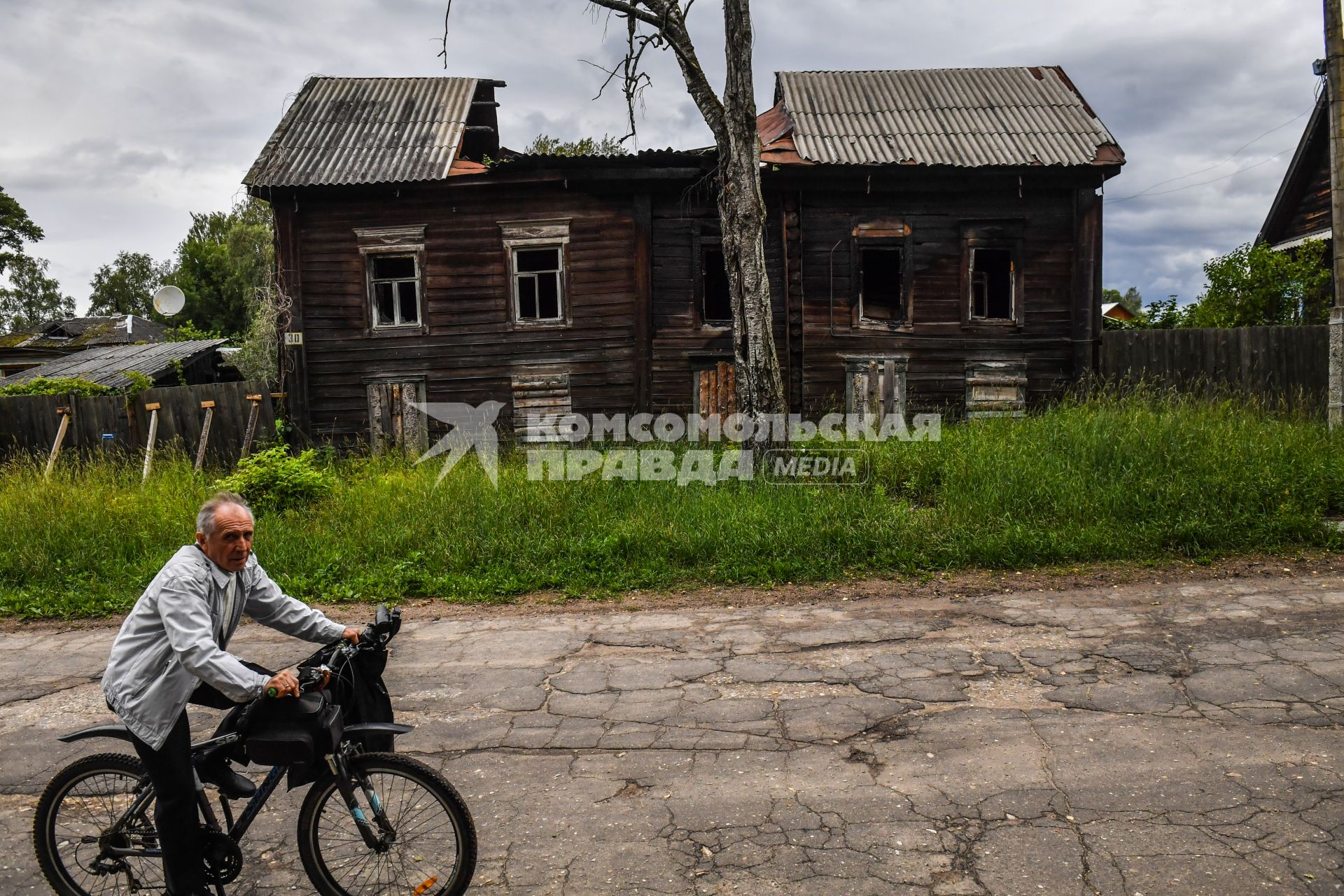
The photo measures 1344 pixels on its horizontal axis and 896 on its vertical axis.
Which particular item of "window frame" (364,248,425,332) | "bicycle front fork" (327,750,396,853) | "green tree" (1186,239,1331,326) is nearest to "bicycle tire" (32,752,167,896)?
"bicycle front fork" (327,750,396,853)

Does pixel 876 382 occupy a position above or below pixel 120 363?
below

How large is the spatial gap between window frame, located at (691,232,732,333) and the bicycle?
1141 cm

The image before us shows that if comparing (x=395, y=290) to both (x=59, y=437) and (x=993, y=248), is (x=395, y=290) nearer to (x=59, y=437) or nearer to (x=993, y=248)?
(x=59, y=437)

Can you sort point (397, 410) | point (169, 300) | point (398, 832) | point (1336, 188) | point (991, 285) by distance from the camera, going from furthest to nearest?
point (169, 300) < point (991, 285) < point (397, 410) < point (1336, 188) < point (398, 832)

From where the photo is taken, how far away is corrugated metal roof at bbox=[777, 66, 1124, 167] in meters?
13.6

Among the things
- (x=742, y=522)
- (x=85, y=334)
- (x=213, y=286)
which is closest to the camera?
(x=742, y=522)

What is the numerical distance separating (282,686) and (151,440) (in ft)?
35.7

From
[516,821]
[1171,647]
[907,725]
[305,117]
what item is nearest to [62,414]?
[305,117]

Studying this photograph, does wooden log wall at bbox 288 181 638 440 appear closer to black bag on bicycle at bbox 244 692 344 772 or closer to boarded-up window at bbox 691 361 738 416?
boarded-up window at bbox 691 361 738 416

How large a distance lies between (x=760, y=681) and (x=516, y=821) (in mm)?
1835

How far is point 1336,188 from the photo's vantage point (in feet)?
32.1

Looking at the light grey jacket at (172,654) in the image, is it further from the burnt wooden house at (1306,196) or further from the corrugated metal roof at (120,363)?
the burnt wooden house at (1306,196)

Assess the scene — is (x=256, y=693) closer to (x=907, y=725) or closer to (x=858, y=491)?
(x=907, y=725)

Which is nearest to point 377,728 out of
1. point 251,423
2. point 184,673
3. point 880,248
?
point 184,673
